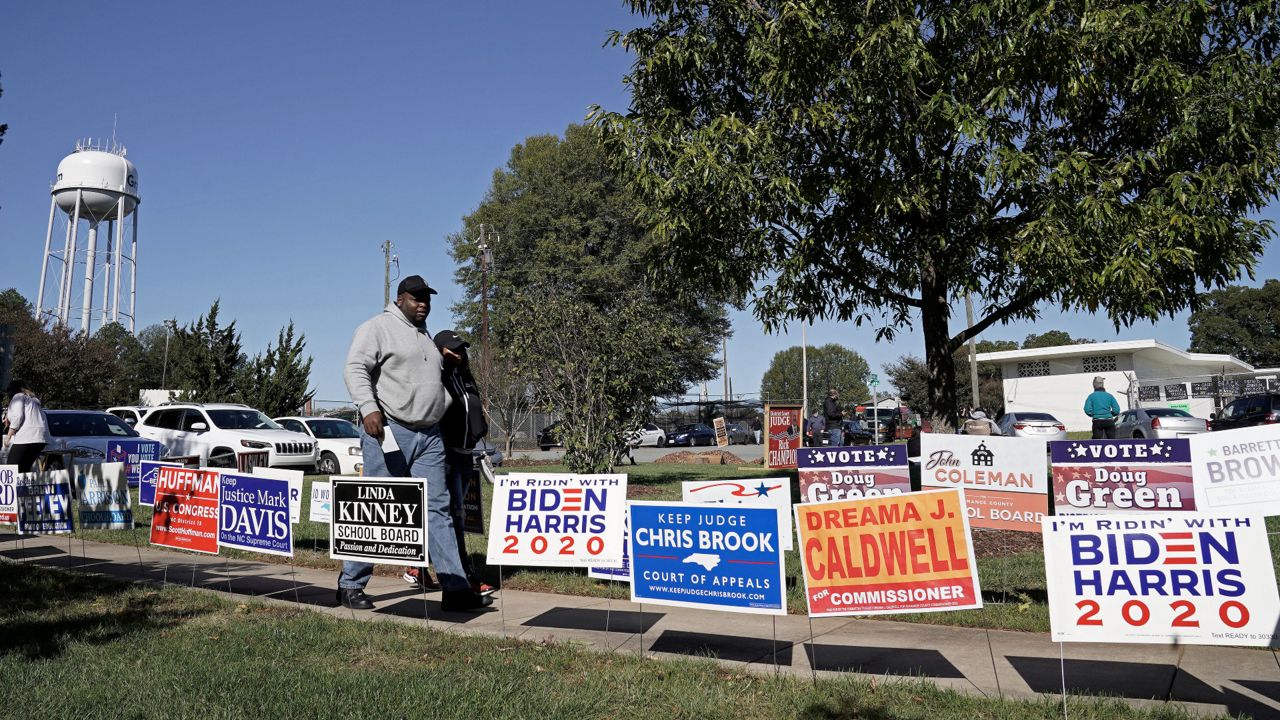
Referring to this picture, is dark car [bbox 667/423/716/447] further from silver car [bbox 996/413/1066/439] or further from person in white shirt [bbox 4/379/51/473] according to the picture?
person in white shirt [bbox 4/379/51/473]

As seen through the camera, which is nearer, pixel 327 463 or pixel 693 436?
pixel 327 463

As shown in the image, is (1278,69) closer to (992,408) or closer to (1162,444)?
(1162,444)

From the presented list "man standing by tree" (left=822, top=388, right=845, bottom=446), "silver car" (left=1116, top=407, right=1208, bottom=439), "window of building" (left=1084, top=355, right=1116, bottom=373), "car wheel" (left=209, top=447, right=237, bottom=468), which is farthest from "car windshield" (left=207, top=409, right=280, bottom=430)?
"window of building" (left=1084, top=355, right=1116, bottom=373)

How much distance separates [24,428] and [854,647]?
10878mm

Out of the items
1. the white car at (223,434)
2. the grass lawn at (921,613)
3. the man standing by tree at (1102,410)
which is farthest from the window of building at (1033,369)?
the grass lawn at (921,613)

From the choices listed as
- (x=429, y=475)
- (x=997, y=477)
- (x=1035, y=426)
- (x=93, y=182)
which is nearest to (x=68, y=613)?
(x=429, y=475)

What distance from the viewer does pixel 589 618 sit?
5836 mm

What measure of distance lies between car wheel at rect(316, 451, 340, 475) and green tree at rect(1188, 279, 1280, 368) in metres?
68.5

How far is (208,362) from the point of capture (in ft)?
103

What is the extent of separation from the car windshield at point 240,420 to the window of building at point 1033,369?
39.5 metres

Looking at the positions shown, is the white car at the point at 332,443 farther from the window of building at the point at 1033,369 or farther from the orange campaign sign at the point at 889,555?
the window of building at the point at 1033,369

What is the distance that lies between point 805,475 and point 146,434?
16.2m

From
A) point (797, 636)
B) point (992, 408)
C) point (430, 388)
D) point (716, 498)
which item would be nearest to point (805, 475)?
point (716, 498)

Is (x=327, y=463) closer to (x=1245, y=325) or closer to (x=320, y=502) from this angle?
(x=320, y=502)
